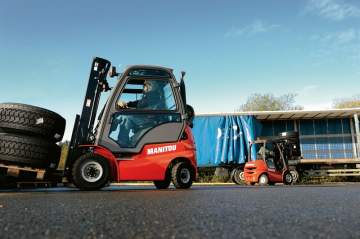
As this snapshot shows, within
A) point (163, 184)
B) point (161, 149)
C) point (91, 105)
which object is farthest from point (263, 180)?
point (91, 105)

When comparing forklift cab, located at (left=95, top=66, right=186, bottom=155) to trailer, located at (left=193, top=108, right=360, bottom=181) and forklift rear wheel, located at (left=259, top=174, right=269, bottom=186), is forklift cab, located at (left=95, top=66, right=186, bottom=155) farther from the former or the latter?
trailer, located at (left=193, top=108, right=360, bottom=181)

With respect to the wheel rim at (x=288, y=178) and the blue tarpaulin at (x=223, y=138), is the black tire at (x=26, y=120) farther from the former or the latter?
the blue tarpaulin at (x=223, y=138)

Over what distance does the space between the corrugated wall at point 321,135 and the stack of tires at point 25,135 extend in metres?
12.8

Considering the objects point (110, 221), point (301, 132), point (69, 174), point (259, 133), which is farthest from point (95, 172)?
point (301, 132)

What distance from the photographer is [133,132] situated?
6.41 metres

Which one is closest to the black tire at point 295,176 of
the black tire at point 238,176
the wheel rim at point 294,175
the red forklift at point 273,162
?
the wheel rim at point 294,175

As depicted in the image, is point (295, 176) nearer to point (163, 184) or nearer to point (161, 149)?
point (163, 184)

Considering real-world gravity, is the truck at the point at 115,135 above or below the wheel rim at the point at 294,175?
above

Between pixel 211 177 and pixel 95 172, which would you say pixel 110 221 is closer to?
pixel 95 172

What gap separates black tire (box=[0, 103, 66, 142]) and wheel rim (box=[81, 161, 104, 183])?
31.8 inches

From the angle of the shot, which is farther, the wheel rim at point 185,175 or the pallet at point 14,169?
the wheel rim at point 185,175

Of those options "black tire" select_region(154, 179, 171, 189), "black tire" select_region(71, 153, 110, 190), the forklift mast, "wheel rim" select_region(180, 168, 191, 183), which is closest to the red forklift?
"black tire" select_region(154, 179, 171, 189)

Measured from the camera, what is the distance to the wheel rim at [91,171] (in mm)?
5957

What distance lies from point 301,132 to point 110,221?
16.3 meters
